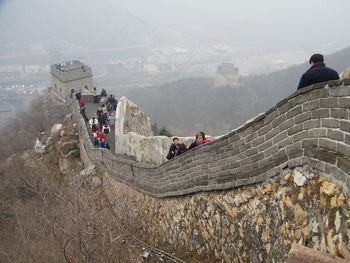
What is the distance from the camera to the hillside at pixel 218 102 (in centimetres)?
4962

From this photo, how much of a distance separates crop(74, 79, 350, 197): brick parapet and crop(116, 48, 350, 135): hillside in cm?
3889

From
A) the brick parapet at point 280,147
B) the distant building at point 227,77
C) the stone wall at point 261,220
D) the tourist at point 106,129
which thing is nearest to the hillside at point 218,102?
the distant building at point 227,77

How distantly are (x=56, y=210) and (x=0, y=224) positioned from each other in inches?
287

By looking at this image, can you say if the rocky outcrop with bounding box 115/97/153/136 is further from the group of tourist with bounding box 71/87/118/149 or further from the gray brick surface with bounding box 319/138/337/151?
the gray brick surface with bounding box 319/138/337/151

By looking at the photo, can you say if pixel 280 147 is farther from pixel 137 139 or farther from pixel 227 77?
pixel 227 77

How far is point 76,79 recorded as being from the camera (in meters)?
37.5

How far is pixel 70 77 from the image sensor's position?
37.3 m

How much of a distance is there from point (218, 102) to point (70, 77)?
1090 inches

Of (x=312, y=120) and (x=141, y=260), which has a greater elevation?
(x=312, y=120)

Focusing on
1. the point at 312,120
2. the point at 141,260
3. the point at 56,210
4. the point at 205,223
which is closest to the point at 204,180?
the point at 205,223

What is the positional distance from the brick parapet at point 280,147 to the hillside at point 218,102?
38.9m

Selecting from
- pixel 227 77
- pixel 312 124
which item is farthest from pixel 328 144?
pixel 227 77

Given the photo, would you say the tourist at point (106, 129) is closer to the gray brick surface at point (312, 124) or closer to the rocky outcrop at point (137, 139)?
the rocky outcrop at point (137, 139)

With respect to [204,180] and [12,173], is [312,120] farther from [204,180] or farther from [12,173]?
[12,173]
